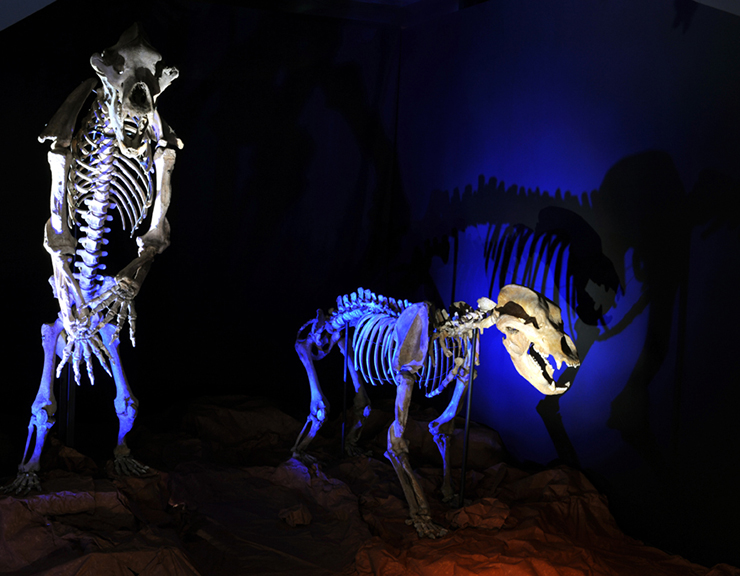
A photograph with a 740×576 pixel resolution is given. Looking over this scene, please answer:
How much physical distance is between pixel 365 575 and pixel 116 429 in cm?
360

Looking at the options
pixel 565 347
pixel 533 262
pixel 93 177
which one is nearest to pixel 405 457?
pixel 565 347

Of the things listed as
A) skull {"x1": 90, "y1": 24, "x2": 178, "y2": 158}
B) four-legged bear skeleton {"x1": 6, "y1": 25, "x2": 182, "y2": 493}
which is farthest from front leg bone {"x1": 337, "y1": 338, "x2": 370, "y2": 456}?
skull {"x1": 90, "y1": 24, "x2": 178, "y2": 158}

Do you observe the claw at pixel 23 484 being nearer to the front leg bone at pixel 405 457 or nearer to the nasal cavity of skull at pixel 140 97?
the front leg bone at pixel 405 457

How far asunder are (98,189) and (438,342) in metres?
2.84

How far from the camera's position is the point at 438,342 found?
4.99 meters

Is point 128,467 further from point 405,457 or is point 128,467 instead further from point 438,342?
point 438,342

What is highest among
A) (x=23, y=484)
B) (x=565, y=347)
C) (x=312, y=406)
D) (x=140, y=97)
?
(x=140, y=97)

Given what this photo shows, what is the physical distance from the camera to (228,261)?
7.28 metres

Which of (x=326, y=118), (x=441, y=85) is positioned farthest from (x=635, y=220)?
(x=326, y=118)

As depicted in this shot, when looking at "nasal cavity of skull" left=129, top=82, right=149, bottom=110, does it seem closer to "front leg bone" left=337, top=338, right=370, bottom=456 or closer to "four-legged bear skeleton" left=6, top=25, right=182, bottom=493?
"four-legged bear skeleton" left=6, top=25, right=182, bottom=493

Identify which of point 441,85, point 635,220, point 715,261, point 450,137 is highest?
point 441,85

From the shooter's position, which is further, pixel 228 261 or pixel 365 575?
pixel 228 261

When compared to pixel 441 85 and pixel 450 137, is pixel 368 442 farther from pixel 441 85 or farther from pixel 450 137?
pixel 441 85

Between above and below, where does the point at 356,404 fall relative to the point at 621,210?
below
